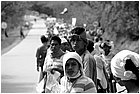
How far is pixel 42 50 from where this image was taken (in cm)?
1093

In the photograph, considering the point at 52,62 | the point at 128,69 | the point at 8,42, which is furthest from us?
the point at 8,42

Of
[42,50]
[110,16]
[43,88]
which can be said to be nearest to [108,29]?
[110,16]

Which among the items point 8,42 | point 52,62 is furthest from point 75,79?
point 8,42

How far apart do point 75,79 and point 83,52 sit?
1.20 metres

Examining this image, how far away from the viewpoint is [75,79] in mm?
4727

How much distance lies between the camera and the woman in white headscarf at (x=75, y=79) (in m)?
4.67

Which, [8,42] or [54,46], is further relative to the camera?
[8,42]

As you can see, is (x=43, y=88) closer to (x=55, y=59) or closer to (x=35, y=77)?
(x=55, y=59)

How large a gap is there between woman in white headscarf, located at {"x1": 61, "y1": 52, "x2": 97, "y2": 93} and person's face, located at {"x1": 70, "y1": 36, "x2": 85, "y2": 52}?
113 cm

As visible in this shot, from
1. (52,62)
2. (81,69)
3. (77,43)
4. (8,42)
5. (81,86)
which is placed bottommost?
(81,86)

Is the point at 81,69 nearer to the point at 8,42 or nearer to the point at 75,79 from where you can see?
the point at 75,79

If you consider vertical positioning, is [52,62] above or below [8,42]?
below

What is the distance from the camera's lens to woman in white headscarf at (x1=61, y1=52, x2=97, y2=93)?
4.67m

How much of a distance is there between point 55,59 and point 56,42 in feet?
0.89
